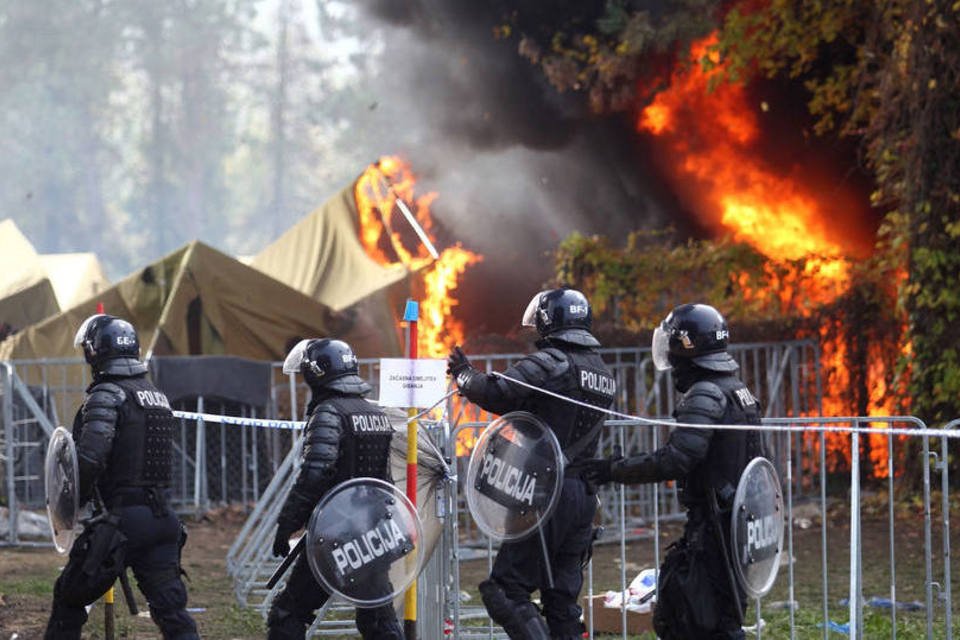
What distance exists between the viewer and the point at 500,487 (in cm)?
675

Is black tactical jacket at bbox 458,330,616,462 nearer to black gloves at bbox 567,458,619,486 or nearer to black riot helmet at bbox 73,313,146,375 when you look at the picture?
black gloves at bbox 567,458,619,486

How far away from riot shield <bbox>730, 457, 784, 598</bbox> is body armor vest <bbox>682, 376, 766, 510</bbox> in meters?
0.09

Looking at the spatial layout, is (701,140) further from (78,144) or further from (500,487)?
(78,144)

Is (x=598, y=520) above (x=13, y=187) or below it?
below

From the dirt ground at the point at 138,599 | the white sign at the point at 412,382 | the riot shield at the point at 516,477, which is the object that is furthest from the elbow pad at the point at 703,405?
the dirt ground at the point at 138,599

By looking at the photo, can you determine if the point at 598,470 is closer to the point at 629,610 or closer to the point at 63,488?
the point at 629,610

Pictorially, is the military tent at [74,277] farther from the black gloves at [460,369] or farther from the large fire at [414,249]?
the black gloves at [460,369]

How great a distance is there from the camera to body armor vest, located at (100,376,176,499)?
277 inches

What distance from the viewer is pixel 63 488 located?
7.13 metres

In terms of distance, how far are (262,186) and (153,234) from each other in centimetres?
736

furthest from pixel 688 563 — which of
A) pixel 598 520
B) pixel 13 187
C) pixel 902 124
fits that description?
pixel 13 187

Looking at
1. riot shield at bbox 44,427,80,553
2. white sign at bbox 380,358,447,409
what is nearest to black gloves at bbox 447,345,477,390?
white sign at bbox 380,358,447,409

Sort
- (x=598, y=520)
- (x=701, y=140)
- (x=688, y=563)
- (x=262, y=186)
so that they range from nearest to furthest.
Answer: (x=688, y=563)
(x=598, y=520)
(x=701, y=140)
(x=262, y=186)

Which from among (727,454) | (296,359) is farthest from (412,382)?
(727,454)
